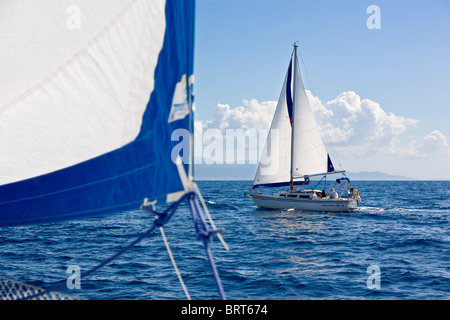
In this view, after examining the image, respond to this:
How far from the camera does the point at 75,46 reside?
422 centimetres

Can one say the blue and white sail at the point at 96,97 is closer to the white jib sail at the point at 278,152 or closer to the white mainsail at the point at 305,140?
the white jib sail at the point at 278,152

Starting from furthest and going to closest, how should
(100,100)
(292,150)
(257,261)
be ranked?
(292,150) → (257,261) → (100,100)

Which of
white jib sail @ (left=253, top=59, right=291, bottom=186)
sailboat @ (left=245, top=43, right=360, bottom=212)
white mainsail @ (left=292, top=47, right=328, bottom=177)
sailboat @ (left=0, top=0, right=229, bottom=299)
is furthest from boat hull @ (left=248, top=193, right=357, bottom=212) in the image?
sailboat @ (left=0, top=0, right=229, bottom=299)

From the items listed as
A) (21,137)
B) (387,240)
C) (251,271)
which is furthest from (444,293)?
(21,137)

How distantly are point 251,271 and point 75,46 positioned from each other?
43.4ft

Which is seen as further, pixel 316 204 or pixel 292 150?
pixel 292 150

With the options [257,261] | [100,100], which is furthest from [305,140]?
[100,100]

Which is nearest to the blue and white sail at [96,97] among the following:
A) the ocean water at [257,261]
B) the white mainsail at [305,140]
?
the ocean water at [257,261]

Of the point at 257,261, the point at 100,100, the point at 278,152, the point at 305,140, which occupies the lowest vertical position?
the point at 257,261

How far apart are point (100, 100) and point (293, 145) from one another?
3485 centimetres

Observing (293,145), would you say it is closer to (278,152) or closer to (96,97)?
(278,152)

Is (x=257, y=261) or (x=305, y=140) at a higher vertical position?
(x=305, y=140)

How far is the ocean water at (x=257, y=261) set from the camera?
1316 centimetres

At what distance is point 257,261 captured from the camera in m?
17.6
